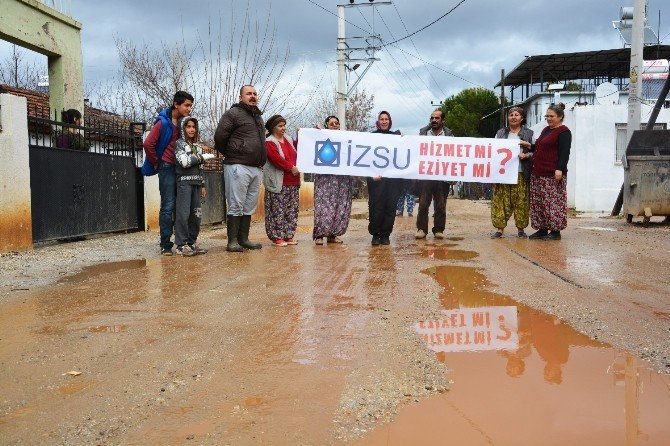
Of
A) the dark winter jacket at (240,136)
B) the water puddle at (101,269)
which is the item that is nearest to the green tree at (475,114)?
the dark winter jacket at (240,136)

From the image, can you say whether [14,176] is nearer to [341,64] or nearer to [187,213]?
[187,213]

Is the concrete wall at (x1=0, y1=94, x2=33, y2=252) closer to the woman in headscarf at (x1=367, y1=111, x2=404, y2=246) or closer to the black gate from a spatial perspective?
the black gate

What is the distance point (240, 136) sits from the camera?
7.53 meters

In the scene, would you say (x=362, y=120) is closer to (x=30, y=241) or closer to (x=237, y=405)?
(x=30, y=241)

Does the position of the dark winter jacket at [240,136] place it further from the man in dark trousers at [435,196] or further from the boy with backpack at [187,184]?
→ the man in dark trousers at [435,196]

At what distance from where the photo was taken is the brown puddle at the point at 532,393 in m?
2.18

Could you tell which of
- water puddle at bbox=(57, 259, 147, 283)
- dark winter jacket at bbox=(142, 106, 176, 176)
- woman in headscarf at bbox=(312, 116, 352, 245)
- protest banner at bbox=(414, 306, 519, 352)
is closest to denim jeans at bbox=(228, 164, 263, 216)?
dark winter jacket at bbox=(142, 106, 176, 176)

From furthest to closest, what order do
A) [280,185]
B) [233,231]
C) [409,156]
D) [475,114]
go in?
[475,114], [409,156], [280,185], [233,231]

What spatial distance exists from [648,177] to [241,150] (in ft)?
25.1

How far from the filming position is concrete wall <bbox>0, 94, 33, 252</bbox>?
7391 millimetres

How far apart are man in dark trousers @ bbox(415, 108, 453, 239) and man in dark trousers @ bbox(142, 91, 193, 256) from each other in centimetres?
350

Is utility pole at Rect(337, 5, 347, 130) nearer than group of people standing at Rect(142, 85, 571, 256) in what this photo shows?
No

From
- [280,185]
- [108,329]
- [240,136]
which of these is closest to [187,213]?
[240,136]

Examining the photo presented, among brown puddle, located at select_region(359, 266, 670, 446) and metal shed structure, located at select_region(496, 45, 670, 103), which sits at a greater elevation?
metal shed structure, located at select_region(496, 45, 670, 103)
